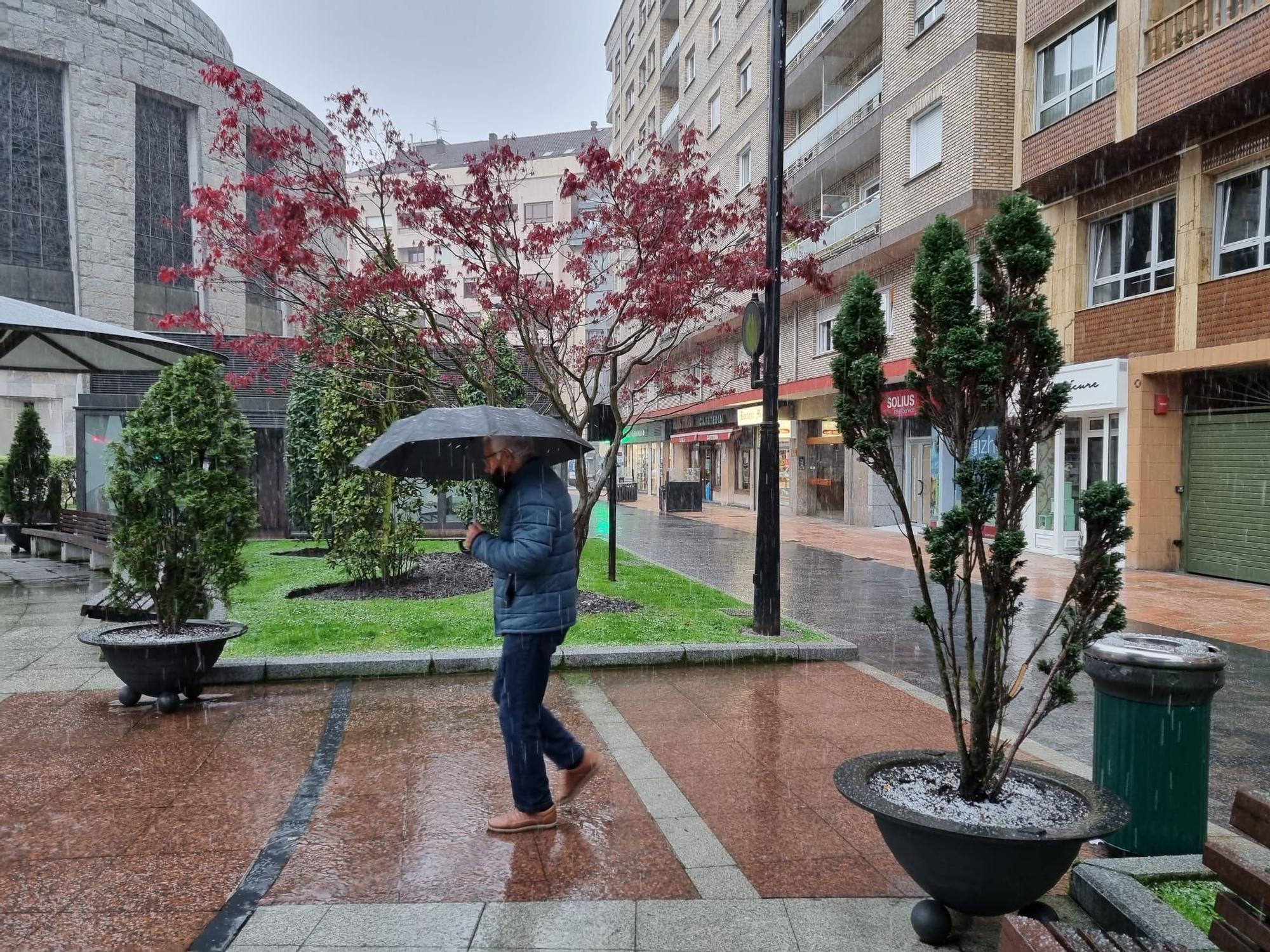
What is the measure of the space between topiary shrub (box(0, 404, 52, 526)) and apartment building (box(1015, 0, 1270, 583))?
1728 cm

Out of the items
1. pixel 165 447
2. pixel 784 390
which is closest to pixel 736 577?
pixel 165 447

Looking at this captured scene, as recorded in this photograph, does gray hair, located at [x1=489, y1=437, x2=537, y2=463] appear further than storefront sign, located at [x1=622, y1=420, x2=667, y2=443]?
No

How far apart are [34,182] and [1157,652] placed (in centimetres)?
4067

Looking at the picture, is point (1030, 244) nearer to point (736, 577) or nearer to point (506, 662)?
point (506, 662)

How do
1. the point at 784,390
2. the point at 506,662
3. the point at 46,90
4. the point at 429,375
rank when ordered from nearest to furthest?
the point at 506,662
the point at 429,375
the point at 784,390
the point at 46,90

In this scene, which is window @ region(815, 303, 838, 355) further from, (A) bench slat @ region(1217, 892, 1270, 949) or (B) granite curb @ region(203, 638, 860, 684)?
(A) bench slat @ region(1217, 892, 1270, 949)

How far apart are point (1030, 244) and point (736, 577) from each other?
35.1 ft

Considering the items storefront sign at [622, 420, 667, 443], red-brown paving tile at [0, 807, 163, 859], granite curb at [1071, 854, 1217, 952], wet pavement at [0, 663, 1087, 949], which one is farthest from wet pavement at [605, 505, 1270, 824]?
storefront sign at [622, 420, 667, 443]

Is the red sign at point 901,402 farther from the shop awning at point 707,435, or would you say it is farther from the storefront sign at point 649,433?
the storefront sign at point 649,433

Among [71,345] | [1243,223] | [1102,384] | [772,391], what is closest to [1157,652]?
[772,391]

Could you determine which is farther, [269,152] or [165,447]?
[269,152]

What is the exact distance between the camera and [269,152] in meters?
8.75

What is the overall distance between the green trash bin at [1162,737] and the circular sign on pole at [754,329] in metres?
5.45

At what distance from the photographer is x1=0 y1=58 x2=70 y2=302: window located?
A: 1324 inches
